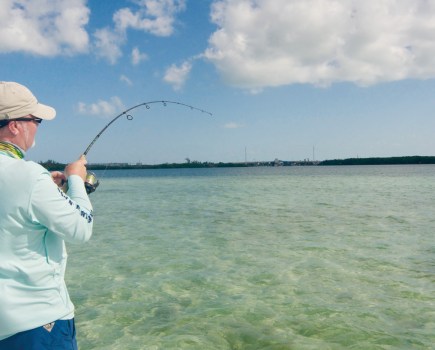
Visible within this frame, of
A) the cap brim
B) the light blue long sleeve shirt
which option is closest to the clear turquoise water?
the light blue long sleeve shirt

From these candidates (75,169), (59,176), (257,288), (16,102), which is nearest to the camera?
(16,102)

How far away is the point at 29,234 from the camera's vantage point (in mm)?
2043

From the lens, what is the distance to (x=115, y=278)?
27.6 ft

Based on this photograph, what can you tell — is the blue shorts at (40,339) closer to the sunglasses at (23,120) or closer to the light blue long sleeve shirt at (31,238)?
the light blue long sleeve shirt at (31,238)

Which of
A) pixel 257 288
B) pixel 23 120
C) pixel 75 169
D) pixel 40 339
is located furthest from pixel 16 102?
pixel 257 288

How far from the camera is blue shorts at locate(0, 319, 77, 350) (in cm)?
206

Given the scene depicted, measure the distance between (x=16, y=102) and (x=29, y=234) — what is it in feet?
2.33

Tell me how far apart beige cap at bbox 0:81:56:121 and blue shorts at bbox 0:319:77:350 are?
115 cm

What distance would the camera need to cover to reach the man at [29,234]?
194 cm

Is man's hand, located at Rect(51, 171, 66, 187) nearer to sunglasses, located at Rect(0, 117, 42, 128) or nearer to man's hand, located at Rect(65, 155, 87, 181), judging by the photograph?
man's hand, located at Rect(65, 155, 87, 181)

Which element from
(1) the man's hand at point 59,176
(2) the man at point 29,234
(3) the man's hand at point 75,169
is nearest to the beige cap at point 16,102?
(2) the man at point 29,234

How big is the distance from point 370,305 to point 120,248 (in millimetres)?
7355

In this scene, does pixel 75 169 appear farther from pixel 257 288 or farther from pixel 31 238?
pixel 257 288

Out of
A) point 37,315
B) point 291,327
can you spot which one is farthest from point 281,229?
point 37,315
